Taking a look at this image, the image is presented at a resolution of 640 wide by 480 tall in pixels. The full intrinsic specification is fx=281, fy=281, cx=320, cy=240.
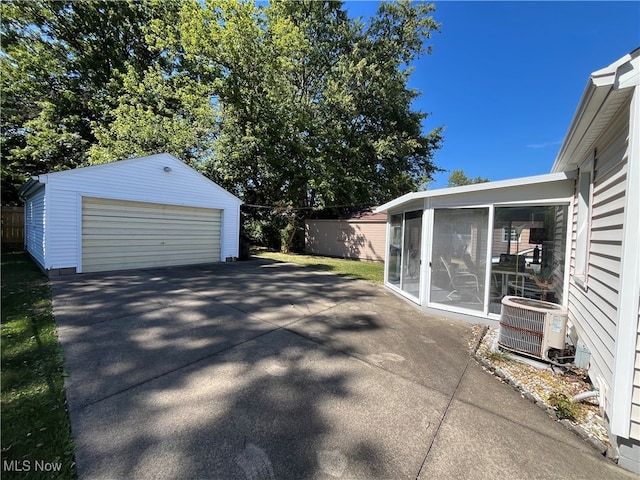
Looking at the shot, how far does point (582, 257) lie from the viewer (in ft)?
12.4

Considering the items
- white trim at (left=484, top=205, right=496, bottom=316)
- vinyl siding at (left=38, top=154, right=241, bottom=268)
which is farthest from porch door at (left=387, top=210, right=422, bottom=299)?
vinyl siding at (left=38, top=154, right=241, bottom=268)

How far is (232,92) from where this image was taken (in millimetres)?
14188

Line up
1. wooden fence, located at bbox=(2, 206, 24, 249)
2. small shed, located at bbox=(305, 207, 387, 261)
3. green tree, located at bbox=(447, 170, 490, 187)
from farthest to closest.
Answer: green tree, located at bbox=(447, 170, 490, 187)
small shed, located at bbox=(305, 207, 387, 261)
wooden fence, located at bbox=(2, 206, 24, 249)

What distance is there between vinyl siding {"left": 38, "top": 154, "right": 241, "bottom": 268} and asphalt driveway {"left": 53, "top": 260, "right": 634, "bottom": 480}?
3521 millimetres

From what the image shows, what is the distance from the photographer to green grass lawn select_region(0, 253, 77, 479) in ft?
5.84

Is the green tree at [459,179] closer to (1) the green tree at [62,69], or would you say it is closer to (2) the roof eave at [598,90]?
(1) the green tree at [62,69]

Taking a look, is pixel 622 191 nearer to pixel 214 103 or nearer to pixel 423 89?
pixel 214 103

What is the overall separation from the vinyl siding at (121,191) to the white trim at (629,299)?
33.9ft

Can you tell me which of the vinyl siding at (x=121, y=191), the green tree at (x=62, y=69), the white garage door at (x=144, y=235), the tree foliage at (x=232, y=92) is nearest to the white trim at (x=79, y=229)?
the vinyl siding at (x=121, y=191)

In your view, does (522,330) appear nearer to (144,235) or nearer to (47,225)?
(144,235)

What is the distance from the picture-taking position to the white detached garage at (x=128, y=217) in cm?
735

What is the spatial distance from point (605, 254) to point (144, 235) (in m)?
10.5

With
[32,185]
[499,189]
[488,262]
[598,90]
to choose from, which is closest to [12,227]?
[32,185]

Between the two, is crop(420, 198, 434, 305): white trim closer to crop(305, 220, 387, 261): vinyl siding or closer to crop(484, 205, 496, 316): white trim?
crop(484, 205, 496, 316): white trim
